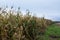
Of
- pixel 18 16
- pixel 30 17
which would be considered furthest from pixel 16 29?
pixel 30 17

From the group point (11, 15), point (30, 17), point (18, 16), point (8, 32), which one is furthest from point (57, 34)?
point (8, 32)

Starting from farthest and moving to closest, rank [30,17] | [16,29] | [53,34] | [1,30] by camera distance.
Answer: [53,34] → [30,17] → [16,29] → [1,30]

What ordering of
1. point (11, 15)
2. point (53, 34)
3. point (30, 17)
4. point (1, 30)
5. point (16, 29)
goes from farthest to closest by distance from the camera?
point (53, 34) → point (30, 17) → point (11, 15) → point (16, 29) → point (1, 30)

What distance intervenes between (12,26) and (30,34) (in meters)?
2.10

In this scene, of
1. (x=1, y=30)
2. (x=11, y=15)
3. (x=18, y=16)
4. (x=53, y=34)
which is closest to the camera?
(x=1, y=30)

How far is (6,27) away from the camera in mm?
7059

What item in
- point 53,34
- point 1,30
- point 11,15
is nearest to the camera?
point 1,30

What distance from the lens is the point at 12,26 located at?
24.0ft

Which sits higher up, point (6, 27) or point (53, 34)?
point (6, 27)

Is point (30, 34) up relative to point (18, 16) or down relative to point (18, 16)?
→ down

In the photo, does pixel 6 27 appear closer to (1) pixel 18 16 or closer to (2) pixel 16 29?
(2) pixel 16 29

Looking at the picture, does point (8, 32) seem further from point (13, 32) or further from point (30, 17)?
point (30, 17)

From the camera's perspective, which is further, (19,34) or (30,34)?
(30,34)

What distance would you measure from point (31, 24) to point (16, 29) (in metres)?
2.13
